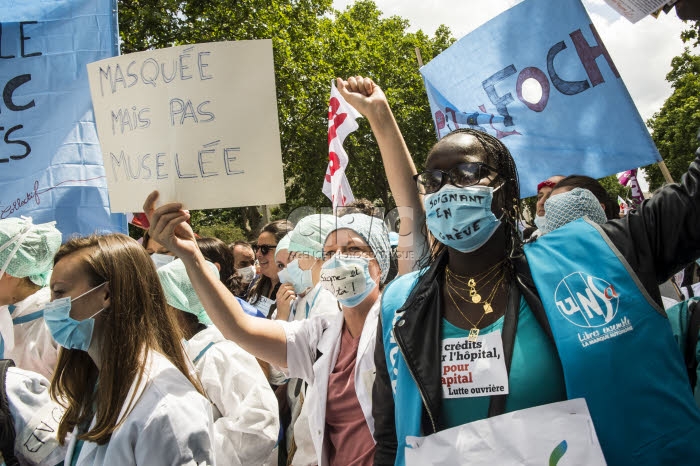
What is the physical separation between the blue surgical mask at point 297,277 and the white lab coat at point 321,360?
1.48m

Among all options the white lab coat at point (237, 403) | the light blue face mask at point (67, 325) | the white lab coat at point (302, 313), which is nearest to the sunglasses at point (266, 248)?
the white lab coat at point (302, 313)

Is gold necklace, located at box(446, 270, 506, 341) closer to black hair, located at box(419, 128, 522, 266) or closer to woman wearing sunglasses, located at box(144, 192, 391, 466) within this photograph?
black hair, located at box(419, 128, 522, 266)

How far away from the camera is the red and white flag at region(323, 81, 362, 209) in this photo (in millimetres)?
3143

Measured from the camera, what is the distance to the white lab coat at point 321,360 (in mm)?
2314

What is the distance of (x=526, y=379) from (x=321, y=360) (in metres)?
1.11

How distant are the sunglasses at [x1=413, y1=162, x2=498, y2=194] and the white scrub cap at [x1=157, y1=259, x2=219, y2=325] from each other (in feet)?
5.51

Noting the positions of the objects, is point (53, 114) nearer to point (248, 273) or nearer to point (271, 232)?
point (271, 232)

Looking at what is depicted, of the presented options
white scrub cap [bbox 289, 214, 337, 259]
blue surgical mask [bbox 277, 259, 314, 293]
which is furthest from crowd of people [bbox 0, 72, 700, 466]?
blue surgical mask [bbox 277, 259, 314, 293]

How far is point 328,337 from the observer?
2.57 meters

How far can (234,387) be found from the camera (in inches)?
110

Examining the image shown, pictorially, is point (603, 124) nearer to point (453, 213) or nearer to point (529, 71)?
point (529, 71)

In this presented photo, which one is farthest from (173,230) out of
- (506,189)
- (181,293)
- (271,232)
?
(271,232)

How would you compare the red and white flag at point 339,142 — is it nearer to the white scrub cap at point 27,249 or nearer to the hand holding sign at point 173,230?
the hand holding sign at point 173,230

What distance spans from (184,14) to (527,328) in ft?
44.7
